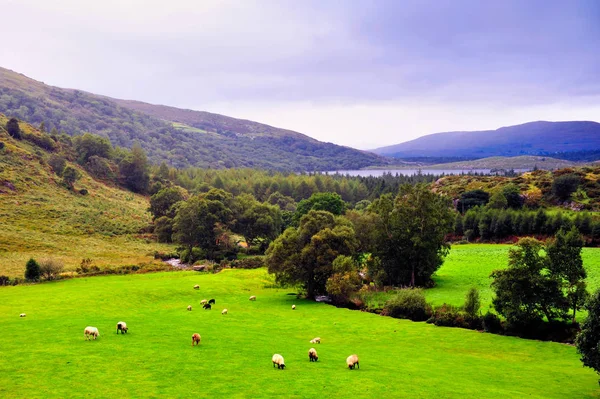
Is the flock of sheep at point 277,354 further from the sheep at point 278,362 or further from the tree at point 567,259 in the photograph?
the tree at point 567,259

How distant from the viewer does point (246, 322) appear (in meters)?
45.7

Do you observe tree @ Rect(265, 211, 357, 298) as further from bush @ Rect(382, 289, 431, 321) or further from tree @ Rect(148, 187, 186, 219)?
tree @ Rect(148, 187, 186, 219)

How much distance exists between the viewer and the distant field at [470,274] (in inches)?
2265

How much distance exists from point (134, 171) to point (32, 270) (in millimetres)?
A: 110817

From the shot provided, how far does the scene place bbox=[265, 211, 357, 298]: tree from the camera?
63.1m

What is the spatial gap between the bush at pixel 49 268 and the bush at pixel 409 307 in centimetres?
5108

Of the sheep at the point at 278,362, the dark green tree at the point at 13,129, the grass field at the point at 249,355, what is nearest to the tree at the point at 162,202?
the grass field at the point at 249,355

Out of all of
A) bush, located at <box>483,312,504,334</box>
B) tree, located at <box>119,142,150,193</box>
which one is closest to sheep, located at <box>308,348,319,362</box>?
bush, located at <box>483,312,504,334</box>

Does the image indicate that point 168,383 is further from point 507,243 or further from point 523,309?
point 507,243

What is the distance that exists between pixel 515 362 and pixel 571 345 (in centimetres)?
828

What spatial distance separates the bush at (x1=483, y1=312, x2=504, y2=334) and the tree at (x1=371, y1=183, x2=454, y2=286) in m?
23.1

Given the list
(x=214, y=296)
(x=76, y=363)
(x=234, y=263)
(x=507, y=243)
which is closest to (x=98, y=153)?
(x=234, y=263)

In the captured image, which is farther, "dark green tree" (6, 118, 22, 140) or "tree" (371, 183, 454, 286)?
"dark green tree" (6, 118, 22, 140)

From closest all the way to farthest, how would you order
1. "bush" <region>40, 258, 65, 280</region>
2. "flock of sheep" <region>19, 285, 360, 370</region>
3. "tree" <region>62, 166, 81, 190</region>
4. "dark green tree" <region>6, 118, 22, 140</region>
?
"flock of sheep" <region>19, 285, 360, 370</region>, "bush" <region>40, 258, 65, 280</region>, "tree" <region>62, 166, 81, 190</region>, "dark green tree" <region>6, 118, 22, 140</region>
